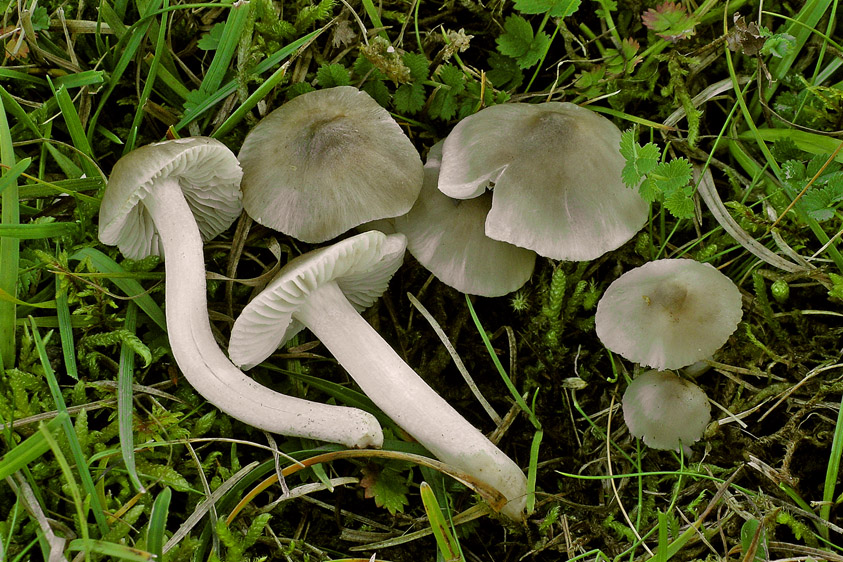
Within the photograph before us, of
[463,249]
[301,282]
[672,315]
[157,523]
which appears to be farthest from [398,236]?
[157,523]

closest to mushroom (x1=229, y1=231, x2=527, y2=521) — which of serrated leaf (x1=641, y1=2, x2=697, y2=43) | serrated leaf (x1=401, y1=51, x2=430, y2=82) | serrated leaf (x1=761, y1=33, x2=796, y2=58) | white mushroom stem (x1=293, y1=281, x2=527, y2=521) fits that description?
white mushroom stem (x1=293, y1=281, x2=527, y2=521)

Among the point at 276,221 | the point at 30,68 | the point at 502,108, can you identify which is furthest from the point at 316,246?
the point at 30,68

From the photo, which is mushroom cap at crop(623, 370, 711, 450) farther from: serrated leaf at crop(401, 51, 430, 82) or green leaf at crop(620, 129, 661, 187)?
serrated leaf at crop(401, 51, 430, 82)

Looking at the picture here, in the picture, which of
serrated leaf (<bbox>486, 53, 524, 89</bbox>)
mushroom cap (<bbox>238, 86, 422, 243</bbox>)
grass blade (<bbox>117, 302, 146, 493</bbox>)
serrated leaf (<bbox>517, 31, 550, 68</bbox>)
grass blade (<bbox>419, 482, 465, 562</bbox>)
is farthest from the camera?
serrated leaf (<bbox>486, 53, 524, 89</bbox>)

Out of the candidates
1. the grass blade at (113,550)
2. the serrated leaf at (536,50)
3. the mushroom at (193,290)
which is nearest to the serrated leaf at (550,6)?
the serrated leaf at (536,50)

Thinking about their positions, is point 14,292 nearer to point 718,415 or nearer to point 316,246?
point 316,246

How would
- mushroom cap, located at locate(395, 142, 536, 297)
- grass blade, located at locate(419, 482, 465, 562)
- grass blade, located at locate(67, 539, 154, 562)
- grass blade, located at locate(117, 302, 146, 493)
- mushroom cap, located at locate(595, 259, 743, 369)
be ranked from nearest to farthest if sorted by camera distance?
1. grass blade, located at locate(67, 539, 154, 562)
2. grass blade, located at locate(419, 482, 465, 562)
3. grass blade, located at locate(117, 302, 146, 493)
4. mushroom cap, located at locate(595, 259, 743, 369)
5. mushroom cap, located at locate(395, 142, 536, 297)

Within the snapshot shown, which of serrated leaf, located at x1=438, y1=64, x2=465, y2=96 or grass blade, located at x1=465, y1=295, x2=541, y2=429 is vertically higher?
serrated leaf, located at x1=438, y1=64, x2=465, y2=96

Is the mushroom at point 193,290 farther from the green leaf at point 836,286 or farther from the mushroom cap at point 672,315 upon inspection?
the green leaf at point 836,286
